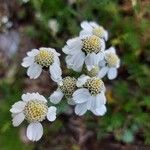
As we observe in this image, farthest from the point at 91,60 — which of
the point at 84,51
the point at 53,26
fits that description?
the point at 53,26

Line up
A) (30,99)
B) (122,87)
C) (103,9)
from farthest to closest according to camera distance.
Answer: (103,9) → (122,87) → (30,99)

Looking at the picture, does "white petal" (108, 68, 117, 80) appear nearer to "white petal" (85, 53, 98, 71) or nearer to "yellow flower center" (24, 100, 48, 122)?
"white petal" (85, 53, 98, 71)

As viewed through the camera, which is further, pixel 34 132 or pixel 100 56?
pixel 100 56

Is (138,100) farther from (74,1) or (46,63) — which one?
(46,63)

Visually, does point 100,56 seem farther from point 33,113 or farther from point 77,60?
point 33,113

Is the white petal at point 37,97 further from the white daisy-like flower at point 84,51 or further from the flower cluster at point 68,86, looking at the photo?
the white daisy-like flower at point 84,51

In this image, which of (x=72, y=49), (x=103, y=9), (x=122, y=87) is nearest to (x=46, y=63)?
(x=72, y=49)
